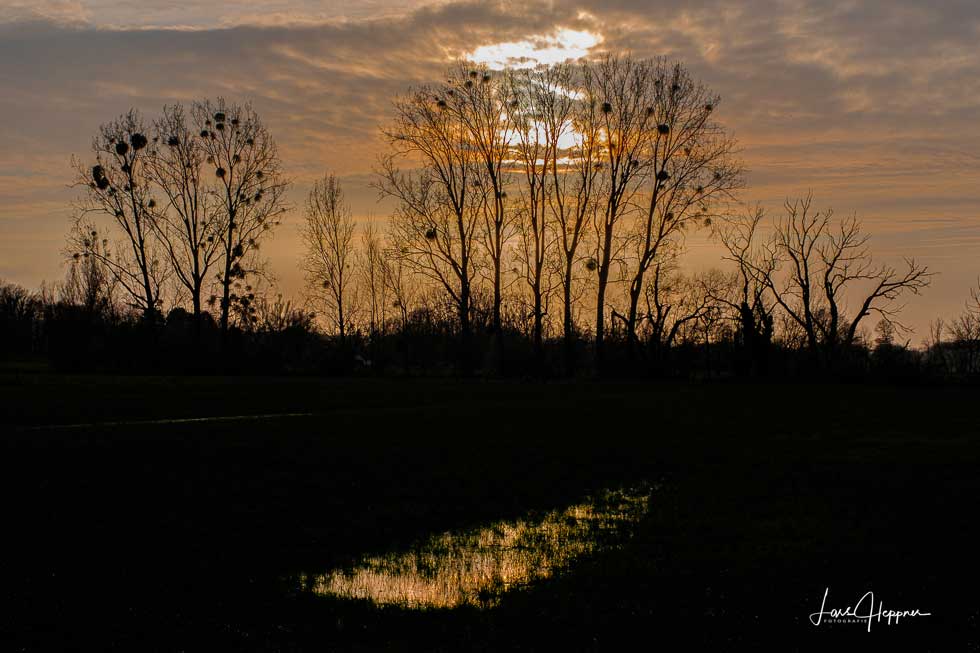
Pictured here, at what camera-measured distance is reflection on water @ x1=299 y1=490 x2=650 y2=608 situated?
31.2ft

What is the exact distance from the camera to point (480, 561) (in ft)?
35.5

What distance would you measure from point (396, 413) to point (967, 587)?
17904 mm

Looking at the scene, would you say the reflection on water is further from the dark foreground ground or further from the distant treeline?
the distant treeline

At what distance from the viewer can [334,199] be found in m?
65.4

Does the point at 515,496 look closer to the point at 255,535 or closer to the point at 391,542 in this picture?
the point at 391,542

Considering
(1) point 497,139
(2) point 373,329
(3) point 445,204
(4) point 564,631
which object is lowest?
(4) point 564,631

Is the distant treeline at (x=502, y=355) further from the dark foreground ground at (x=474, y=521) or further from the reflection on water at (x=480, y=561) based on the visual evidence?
the reflection on water at (x=480, y=561)

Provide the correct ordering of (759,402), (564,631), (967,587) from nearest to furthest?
(564,631) → (967,587) → (759,402)

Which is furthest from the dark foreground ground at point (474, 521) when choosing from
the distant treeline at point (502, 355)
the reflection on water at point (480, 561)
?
the distant treeline at point (502, 355)

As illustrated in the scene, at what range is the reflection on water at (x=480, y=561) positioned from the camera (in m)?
9.50

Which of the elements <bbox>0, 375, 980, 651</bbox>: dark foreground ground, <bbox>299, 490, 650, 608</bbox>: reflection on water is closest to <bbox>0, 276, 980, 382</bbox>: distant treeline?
<bbox>0, 375, 980, 651</bbox>: dark foreground ground

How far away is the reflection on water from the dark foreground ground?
15.0 inches

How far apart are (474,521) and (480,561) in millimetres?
2292

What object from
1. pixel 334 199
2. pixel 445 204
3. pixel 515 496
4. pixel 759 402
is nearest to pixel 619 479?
pixel 515 496
